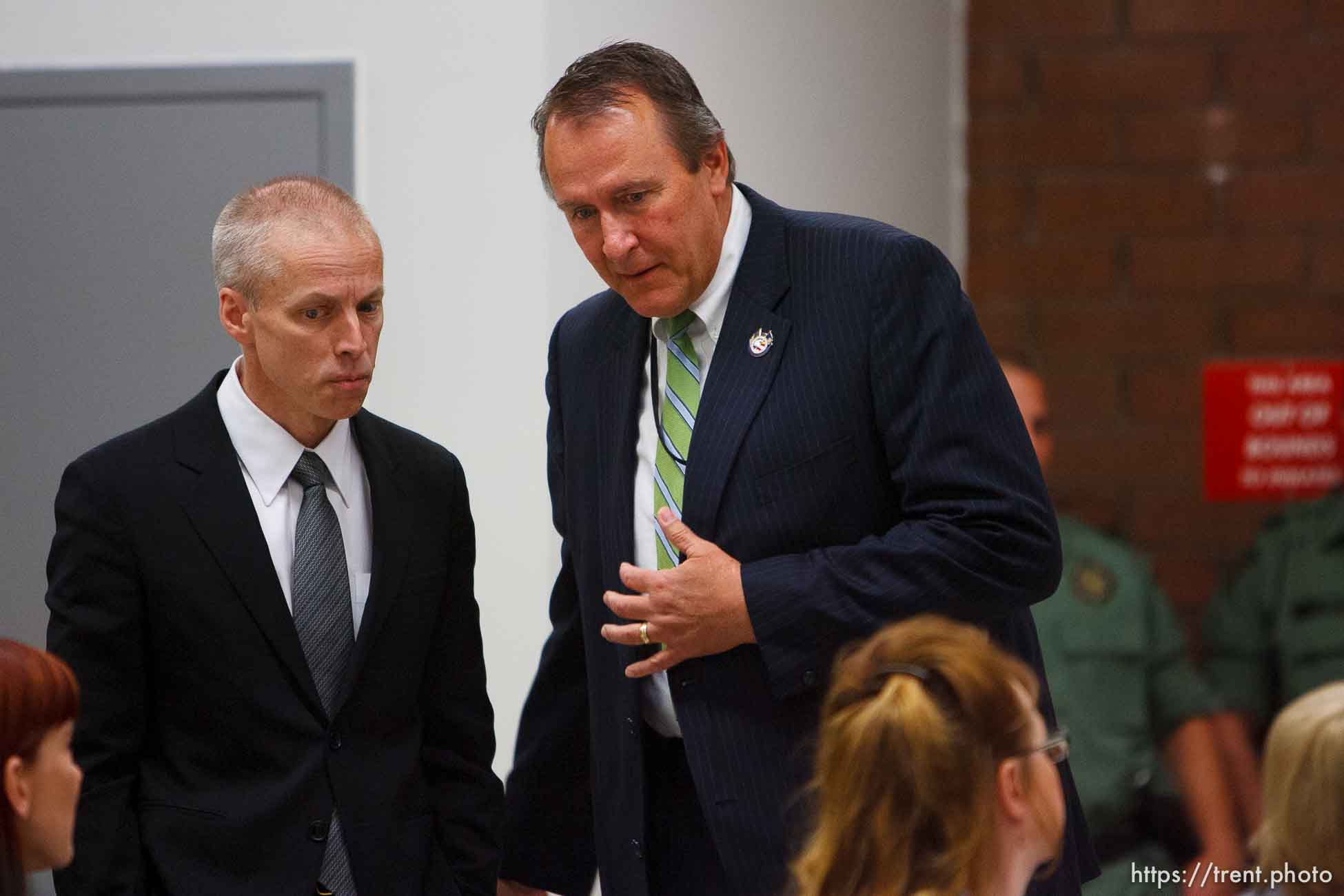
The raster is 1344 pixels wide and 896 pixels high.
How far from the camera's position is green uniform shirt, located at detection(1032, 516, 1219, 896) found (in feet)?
11.0

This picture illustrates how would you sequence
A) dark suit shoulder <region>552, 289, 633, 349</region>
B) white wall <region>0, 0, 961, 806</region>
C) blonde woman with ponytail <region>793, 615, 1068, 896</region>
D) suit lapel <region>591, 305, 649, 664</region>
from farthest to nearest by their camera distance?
1. white wall <region>0, 0, 961, 806</region>
2. dark suit shoulder <region>552, 289, 633, 349</region>
3. suit lapel <region>591, 305, 649, 664</region>
4. blonde woman with ponytail <region>793, 615, 1068, 896</region>

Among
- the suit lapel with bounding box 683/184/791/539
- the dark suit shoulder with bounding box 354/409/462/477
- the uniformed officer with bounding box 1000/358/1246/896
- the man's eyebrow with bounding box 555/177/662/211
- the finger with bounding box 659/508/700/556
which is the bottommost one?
the uniformed officer with bounding box 1000/358/1246/896

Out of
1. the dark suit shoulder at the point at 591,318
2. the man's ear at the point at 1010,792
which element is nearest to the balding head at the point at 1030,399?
the dark suit shoulder at the point at 591,318

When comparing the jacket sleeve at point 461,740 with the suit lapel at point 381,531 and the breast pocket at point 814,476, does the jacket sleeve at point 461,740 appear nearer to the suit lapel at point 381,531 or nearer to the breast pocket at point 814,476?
the suit lapel at point 381,531

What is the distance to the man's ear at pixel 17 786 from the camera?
1.61 m

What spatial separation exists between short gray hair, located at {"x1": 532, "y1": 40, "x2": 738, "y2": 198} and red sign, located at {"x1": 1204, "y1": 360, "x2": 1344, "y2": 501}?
2380 mm

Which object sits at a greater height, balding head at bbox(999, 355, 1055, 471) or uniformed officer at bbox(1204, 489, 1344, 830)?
balding head at bbox(999, 355, 1055, 471)

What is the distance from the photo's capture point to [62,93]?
10.5 ft

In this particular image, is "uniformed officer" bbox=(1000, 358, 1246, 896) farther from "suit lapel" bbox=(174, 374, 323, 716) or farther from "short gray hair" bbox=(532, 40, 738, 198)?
"suit lapel" bbox=(174, 374, 323, 716)

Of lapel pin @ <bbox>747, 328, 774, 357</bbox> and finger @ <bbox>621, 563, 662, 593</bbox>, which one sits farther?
lapel pin @ <bbox>747, 328, 774, 357</bbox>

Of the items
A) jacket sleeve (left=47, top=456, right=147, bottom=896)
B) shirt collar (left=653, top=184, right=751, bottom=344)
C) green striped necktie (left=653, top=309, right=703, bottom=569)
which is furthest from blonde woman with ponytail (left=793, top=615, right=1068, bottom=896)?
jacket sleeve (left=47, top=456, right=147, bottom=896)

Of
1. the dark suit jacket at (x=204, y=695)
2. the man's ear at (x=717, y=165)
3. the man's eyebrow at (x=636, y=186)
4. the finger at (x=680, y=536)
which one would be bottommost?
the dark suit jacket at (x=204, y=695)

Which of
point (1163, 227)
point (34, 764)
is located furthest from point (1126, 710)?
point (34, 764)

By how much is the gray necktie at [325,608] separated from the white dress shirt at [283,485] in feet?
0.04
